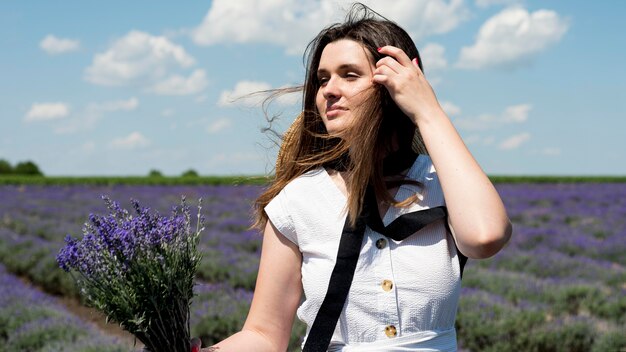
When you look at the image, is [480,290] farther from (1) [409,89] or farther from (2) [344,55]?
(1) [409,89]

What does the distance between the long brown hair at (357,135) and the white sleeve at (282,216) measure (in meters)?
0.10

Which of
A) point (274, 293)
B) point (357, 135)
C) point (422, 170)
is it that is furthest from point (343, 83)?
point (274, 293)

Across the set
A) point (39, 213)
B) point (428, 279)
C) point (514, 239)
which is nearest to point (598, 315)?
point (514, 239)

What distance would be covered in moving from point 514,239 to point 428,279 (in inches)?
425

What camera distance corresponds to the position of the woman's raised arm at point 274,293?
1.88 meters

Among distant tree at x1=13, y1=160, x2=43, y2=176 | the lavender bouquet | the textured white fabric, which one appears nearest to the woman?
the textured white fabric

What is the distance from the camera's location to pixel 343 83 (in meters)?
1.91

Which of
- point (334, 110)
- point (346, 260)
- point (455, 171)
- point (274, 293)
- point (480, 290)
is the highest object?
point (334, 110)

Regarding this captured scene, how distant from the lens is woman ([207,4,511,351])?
1.74 m

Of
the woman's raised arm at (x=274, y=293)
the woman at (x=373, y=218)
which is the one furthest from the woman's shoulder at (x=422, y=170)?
the woman's raised arm at (x=274, y=293)

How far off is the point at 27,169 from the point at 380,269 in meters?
47.9

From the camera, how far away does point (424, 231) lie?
5.95 feet

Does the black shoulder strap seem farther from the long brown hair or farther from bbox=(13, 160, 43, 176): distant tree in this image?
bbox=(13, 160, 43, 176): distant tree

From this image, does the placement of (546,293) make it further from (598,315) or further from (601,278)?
(601,278)
